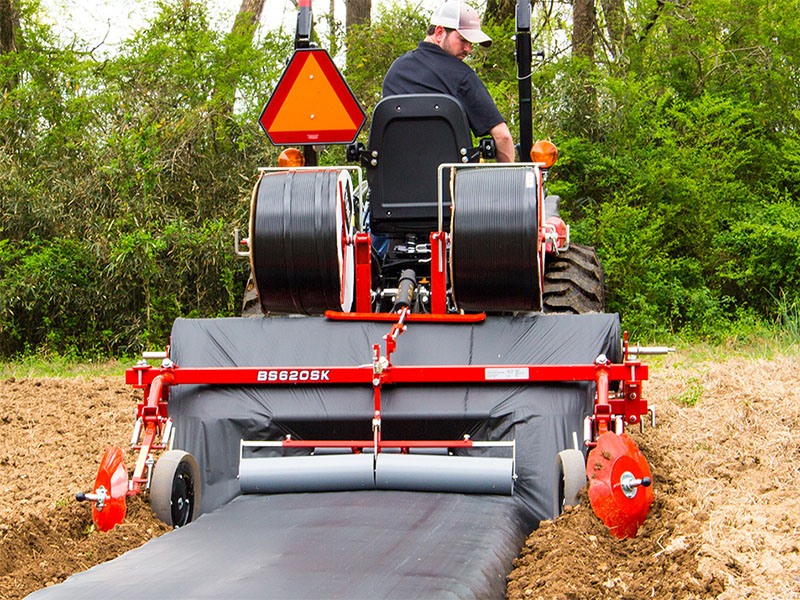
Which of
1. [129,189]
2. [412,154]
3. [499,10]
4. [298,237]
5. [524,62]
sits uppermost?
[499,10]

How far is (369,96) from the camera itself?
14.0 metres

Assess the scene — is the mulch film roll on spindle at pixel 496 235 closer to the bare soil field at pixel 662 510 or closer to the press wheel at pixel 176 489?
the bare soil field at pixel 662 510

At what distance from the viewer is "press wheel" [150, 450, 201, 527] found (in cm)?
481

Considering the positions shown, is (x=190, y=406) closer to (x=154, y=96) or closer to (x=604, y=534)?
(x=604, y=534)

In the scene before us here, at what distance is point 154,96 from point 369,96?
258cm

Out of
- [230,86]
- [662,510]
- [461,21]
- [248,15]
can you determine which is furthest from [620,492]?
[248,15]

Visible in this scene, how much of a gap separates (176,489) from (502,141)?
2789 mm

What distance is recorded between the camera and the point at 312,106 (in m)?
6.77

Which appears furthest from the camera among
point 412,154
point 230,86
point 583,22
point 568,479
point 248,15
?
point 583,22

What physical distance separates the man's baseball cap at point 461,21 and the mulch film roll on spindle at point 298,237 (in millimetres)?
1504

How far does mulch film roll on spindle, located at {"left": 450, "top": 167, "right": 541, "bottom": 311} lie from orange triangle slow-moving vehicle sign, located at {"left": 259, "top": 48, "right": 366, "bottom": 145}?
1.48 meters

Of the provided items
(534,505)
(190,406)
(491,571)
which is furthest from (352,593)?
(190,406)

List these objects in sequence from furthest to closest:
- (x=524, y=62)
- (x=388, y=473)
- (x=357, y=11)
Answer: (x=357, y=11) → (x=524, y=62) → (x=388, y=473)

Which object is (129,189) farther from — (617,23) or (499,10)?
(617,23)
